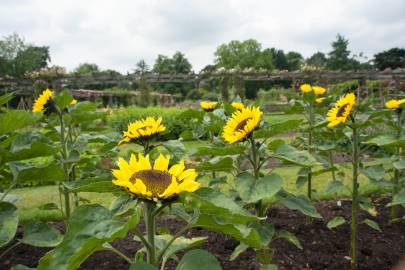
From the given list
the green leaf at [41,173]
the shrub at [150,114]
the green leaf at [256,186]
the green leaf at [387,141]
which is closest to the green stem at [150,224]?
the green leaf at [256,186]

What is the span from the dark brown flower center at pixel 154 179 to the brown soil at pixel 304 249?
1411mm

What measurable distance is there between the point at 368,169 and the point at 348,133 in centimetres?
26

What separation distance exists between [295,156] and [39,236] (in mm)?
1181

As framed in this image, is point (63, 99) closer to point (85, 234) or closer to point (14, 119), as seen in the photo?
point (14, 119)

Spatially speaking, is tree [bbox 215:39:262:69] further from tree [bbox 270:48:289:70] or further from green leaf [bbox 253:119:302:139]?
green leaf [bbox 253:119:302:139]

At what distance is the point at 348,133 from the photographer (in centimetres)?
254

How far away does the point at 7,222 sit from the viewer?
5.16 ft

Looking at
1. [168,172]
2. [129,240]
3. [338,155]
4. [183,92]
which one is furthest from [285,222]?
[183,92]

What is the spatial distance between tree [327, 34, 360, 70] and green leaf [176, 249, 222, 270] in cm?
5222

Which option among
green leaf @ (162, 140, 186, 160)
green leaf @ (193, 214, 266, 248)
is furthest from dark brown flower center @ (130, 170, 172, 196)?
green leaf @ (162, 140, 186, 160)

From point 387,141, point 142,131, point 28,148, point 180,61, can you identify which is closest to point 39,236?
point 28,148

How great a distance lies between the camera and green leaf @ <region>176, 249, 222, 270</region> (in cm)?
107

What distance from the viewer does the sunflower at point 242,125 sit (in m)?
1.74

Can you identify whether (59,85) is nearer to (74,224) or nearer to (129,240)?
(129,240)
